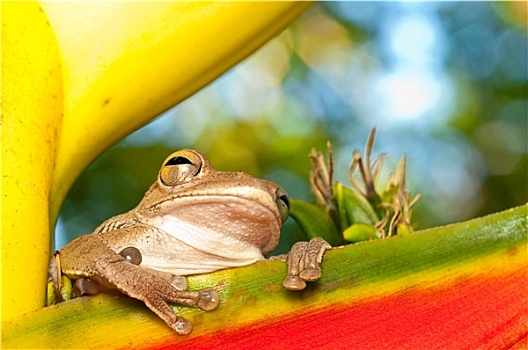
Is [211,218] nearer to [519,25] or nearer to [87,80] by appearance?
[87,80]

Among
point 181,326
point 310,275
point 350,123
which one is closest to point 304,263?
point 310,275

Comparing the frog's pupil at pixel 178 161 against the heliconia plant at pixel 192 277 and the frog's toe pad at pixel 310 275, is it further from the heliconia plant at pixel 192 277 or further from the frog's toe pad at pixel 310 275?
the frog's toe pad at pixel 310 275

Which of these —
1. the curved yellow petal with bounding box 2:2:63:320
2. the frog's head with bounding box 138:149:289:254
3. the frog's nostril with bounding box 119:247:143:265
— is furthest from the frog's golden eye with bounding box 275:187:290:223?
the curved yellow petal with bounding box 2:2:63:320

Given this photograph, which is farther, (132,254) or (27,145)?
(132,254)

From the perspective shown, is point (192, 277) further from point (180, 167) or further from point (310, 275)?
point (180, 167)

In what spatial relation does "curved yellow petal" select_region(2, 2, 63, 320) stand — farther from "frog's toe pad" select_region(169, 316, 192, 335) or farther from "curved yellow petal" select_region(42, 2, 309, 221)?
"frog's toe pad" select_region(169, 316, 192, 335)

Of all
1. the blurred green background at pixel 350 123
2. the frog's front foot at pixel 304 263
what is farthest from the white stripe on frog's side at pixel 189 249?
the blurred green background at pixel 350 123
